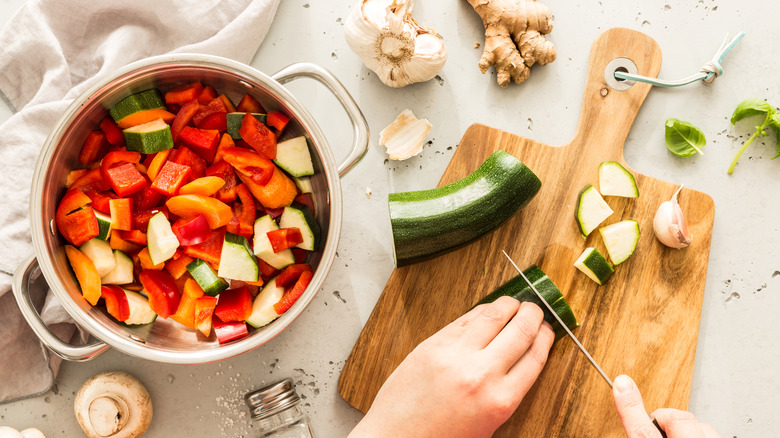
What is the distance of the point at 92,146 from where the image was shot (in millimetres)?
1540

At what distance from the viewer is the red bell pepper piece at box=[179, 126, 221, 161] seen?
5.10 ft

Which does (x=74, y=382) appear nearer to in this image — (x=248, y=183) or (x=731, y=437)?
(x=248, y=183)

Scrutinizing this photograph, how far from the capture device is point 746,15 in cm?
192

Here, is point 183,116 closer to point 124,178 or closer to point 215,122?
point 215,122

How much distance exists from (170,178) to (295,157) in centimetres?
36

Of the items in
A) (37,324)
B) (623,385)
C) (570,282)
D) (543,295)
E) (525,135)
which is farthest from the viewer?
(525,135)

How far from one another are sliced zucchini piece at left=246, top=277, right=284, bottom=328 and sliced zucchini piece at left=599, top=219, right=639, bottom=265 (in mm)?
1073

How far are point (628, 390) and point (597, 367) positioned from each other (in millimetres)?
105

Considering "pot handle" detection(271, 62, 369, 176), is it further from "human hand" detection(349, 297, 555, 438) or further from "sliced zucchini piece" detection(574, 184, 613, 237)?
"sliced zucchini piece" detection(574, 184, 613, 237)

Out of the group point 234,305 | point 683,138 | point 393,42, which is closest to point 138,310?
point 234,305

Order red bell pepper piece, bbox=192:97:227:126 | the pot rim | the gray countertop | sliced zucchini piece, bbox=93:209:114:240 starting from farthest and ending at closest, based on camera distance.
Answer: the gray countertop, red bell pepper piece, bbox=192:97:227:126, sliced zucchini piece, bbox=93:209:114:240, the pot rim

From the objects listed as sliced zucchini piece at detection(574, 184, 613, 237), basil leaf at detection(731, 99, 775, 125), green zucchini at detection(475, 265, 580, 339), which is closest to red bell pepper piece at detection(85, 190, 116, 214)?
green zucchini at detection(475, 265, 580, 339)

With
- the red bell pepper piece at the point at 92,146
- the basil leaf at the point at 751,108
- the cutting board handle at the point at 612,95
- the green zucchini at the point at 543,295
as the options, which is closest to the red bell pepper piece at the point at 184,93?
the red bell pepper piece at the point at 92,146

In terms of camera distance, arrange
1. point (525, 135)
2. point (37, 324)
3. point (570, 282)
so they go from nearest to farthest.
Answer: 1. point (37, 324)
2. point (570, 282)
3. point (525, 135)
